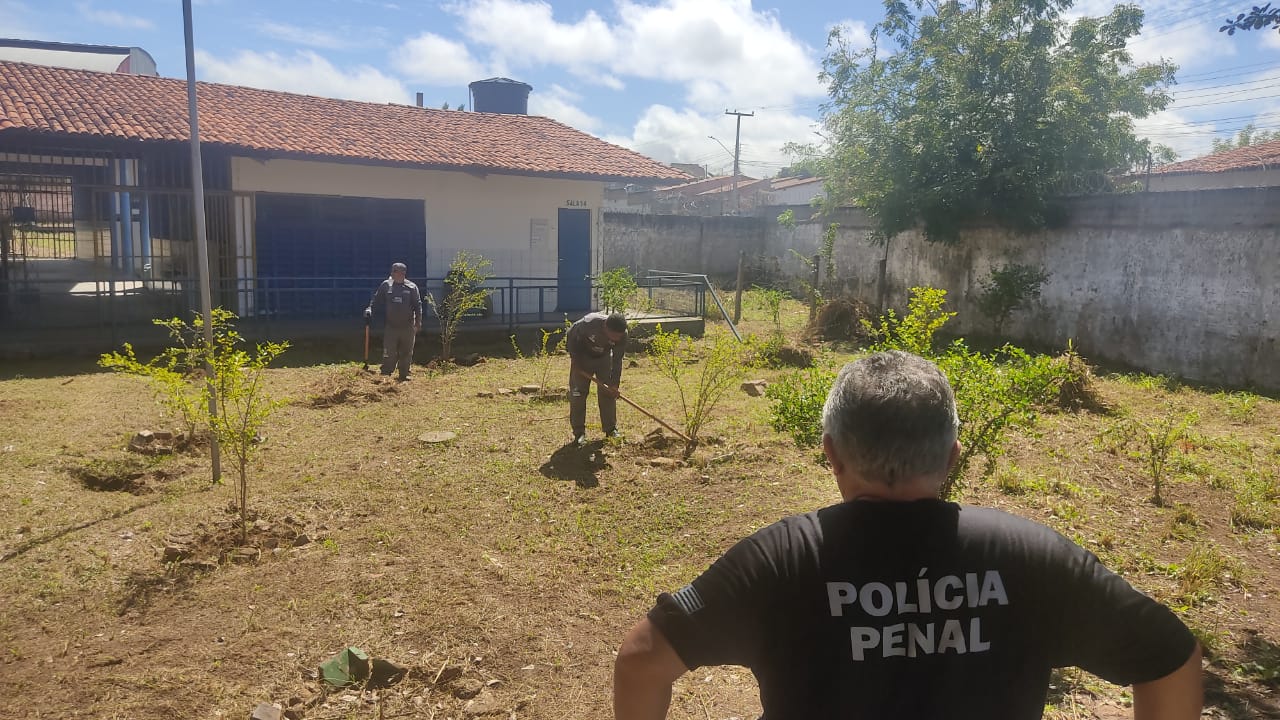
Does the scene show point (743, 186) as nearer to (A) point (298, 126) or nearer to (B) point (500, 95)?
(B) point (500, 95)

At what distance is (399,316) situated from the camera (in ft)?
33.9

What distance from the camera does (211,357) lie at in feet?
18.2

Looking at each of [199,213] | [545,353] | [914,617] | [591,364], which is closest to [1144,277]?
[545,353]

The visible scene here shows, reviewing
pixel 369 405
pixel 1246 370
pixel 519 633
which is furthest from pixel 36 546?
pixel 1246 370

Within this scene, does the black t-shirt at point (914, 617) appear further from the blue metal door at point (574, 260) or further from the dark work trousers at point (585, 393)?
the blue metal door at point (574, 260)

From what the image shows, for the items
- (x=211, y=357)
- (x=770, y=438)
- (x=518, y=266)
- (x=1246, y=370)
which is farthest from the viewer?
(x=518, y=266)

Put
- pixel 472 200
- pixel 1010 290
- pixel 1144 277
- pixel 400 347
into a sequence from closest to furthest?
1. pixel 400 347
2. pixel 1144 277
3. pixel 1010 290
4. pixel 472 200

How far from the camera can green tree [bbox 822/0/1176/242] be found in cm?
1380

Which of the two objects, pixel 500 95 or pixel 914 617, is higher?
pixel 500 95

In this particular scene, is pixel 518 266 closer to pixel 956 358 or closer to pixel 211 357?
pixel 211 357

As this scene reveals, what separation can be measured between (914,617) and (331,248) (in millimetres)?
13977

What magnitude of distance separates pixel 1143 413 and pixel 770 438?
4504 mm

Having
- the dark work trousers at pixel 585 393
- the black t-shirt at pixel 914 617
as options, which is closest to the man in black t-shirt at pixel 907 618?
the black t-shirt at pixel 914 617

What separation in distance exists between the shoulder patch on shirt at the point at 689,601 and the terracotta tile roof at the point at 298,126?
1257 centimetres
